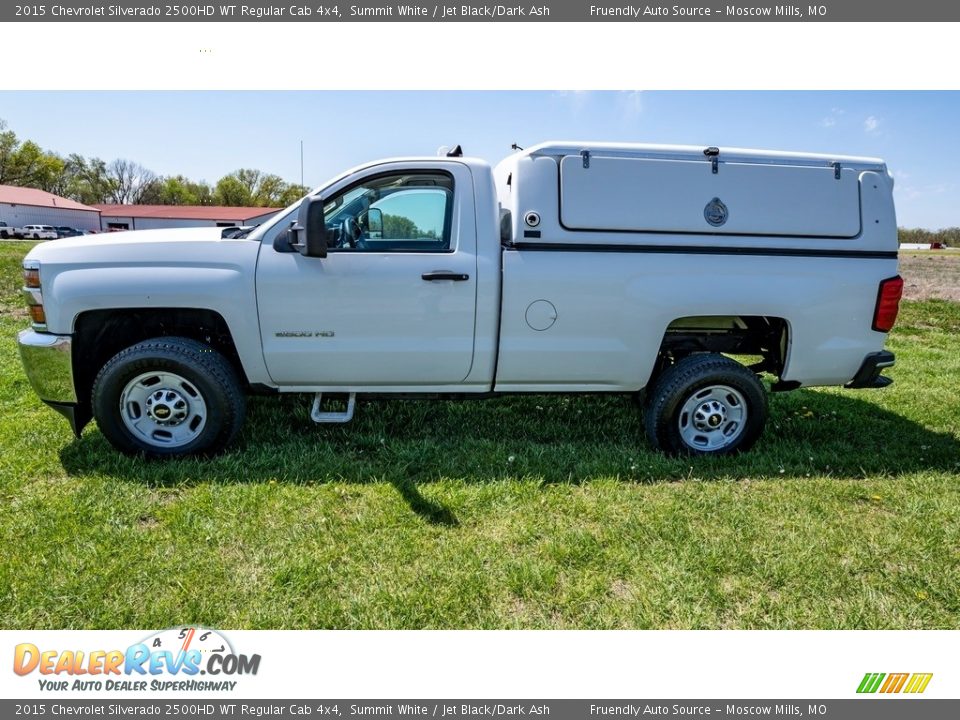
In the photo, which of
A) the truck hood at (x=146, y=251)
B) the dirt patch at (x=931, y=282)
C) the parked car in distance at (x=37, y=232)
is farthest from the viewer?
the parked car in distance at (x=37, y=232)

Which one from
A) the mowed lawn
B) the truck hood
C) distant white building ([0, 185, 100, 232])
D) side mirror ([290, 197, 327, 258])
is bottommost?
the mowed lawn

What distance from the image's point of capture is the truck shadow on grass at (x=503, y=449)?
12.6ft

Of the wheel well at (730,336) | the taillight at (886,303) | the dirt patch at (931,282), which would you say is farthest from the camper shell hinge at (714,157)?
the dirt patch at (931,282)

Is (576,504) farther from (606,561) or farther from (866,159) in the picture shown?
(866,159)

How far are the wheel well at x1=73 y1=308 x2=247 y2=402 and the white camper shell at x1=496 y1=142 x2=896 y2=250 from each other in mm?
2154

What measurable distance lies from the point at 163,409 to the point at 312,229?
5.22 ft

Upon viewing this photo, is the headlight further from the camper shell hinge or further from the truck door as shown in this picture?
the camper shell hinge

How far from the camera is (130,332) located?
4168 mm

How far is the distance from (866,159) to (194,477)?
507 cm

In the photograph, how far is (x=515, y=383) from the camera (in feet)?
13.7

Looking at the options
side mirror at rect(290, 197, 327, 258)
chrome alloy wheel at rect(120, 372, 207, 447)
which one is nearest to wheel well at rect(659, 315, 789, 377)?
side mirror at rect(290, 197, 327, 258)

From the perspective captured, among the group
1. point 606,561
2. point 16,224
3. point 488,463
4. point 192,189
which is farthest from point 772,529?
point 192,189

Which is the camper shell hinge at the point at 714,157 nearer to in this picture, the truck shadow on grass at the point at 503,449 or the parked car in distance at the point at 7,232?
the truck shadow on grass at the point at 503,449

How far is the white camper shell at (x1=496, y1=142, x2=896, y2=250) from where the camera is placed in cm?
390
